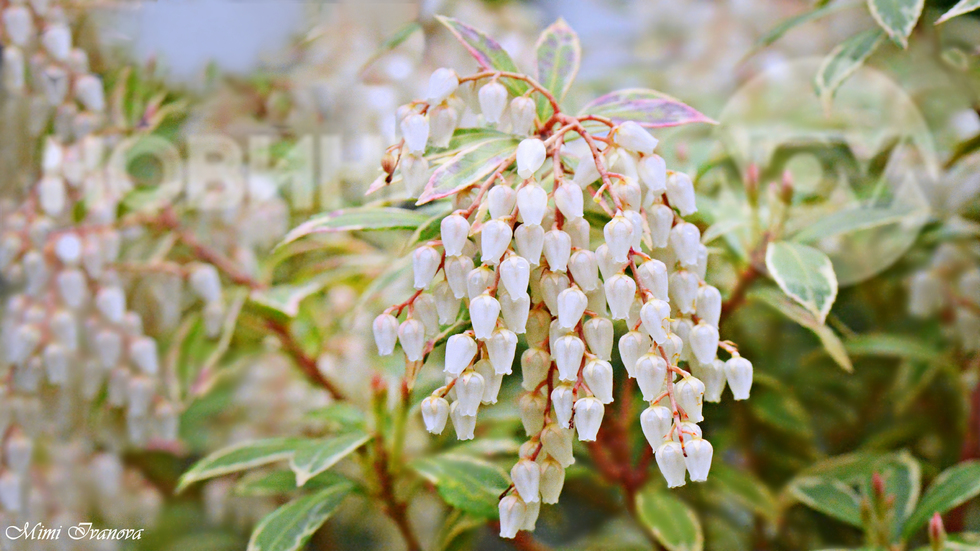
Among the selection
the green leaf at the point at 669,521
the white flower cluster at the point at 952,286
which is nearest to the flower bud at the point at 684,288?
the green leaf at the point at 669,521

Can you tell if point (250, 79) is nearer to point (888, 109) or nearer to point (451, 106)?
point (451, 106)

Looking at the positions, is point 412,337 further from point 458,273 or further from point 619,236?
point 619,236

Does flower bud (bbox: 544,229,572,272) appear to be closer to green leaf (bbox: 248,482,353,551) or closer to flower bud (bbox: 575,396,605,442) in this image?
flower bud (bbox: 575,396,605,442)

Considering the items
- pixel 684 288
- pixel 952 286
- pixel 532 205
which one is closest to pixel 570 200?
pixel 532 205

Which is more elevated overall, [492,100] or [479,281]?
[492,100]

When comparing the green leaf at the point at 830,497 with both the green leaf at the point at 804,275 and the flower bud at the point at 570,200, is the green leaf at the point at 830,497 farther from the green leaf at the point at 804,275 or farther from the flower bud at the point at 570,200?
the flower bud at the point at 570,200

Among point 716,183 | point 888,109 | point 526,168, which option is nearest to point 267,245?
point 716,183

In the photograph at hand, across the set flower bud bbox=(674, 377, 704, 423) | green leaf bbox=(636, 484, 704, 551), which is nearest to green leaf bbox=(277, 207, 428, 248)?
flower bud bbox=(674, 377, 704, 423)
